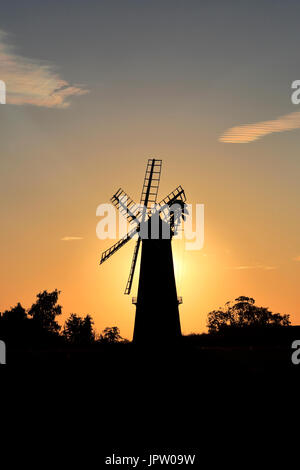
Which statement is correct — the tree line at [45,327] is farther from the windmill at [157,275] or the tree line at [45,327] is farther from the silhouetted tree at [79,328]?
the windmill at [157,275]

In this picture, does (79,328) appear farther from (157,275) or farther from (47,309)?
(157,275)

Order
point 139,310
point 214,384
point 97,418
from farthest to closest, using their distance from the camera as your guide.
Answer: point 139,310 < point 214,384 < point 97,418

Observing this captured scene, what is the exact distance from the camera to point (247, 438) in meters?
26.9

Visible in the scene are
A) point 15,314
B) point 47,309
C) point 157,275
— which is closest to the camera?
point 157,275

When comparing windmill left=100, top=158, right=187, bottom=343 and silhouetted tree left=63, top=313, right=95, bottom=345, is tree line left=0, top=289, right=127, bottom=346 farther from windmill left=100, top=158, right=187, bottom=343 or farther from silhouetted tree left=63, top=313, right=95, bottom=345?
windmill left=100, top=158, right=187, bottom=343

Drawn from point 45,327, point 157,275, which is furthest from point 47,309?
point 157,275

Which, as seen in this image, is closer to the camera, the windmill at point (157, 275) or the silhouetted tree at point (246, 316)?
the windmill at point (157, 275)

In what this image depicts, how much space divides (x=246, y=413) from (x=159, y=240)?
1687cm

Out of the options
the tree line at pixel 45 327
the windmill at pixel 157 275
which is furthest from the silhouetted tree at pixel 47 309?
the windmill at pixel 157 275

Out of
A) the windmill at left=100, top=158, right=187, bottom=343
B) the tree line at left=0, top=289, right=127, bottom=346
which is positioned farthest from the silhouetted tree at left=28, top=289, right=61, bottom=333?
the windmill at left=100, top=158, right=187, bottom=343
